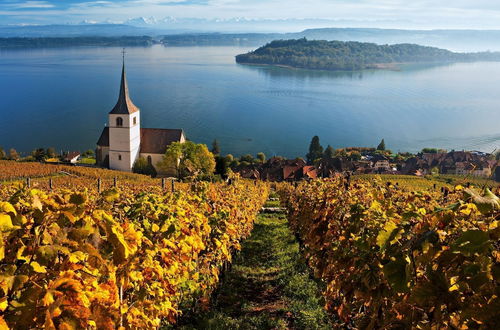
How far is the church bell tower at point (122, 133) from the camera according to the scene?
36531mm

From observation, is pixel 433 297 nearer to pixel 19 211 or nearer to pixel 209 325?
pixel 19 211

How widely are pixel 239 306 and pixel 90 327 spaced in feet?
15.0

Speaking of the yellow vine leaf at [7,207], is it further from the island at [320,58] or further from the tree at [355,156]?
the island at [320,58]

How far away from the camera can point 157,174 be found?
1491 inches

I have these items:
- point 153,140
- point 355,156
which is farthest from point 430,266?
point 355,156

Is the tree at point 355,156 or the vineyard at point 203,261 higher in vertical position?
the vineyard at point 203,261

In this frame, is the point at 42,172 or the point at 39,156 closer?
the point at 42,172

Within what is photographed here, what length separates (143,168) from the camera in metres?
36.8

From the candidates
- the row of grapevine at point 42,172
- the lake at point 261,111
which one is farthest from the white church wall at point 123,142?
the lake at point 261,111

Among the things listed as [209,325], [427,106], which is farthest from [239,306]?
[427,106]

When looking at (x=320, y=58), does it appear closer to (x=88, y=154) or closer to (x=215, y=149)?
(x=215, y=149)

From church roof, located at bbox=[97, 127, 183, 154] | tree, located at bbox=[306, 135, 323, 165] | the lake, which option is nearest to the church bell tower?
church roof, located at bbox=[97, 127, 183, 154]

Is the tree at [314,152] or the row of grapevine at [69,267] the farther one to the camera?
the tree at [314,152]

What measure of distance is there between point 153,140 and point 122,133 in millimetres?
3377
